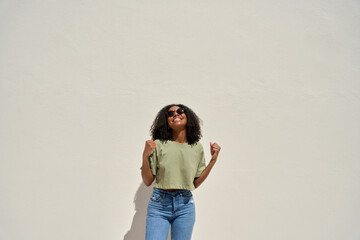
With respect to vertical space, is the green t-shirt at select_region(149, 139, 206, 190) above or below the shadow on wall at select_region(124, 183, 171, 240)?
above

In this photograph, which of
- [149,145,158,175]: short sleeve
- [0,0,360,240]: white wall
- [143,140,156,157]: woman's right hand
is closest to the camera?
[143,140,156,157]: woman's right hand

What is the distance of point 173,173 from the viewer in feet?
6.97

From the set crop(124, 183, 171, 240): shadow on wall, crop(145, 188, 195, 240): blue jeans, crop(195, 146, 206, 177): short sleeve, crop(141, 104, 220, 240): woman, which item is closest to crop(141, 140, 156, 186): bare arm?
crop(141, 104, 220, 240): woman

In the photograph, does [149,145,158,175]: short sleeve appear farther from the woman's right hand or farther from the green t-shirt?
the woman's right hand

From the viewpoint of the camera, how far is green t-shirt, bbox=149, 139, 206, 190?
212cm

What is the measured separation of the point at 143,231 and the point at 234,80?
1640 mm

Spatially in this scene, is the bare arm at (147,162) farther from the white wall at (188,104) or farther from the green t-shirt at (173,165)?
the white wall at (188,104)

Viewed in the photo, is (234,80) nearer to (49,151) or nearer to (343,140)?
(343,140)

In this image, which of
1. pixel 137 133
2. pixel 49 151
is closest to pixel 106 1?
pixel 137 133

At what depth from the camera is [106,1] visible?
9.61 ft

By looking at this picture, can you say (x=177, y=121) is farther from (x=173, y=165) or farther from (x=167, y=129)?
(x=173, y=165)

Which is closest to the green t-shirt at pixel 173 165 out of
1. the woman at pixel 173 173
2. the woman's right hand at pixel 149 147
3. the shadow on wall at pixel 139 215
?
the woman at pixel 173 173

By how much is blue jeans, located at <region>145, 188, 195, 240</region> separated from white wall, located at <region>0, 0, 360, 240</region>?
0.66 meters

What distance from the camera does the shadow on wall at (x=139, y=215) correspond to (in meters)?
2.75
